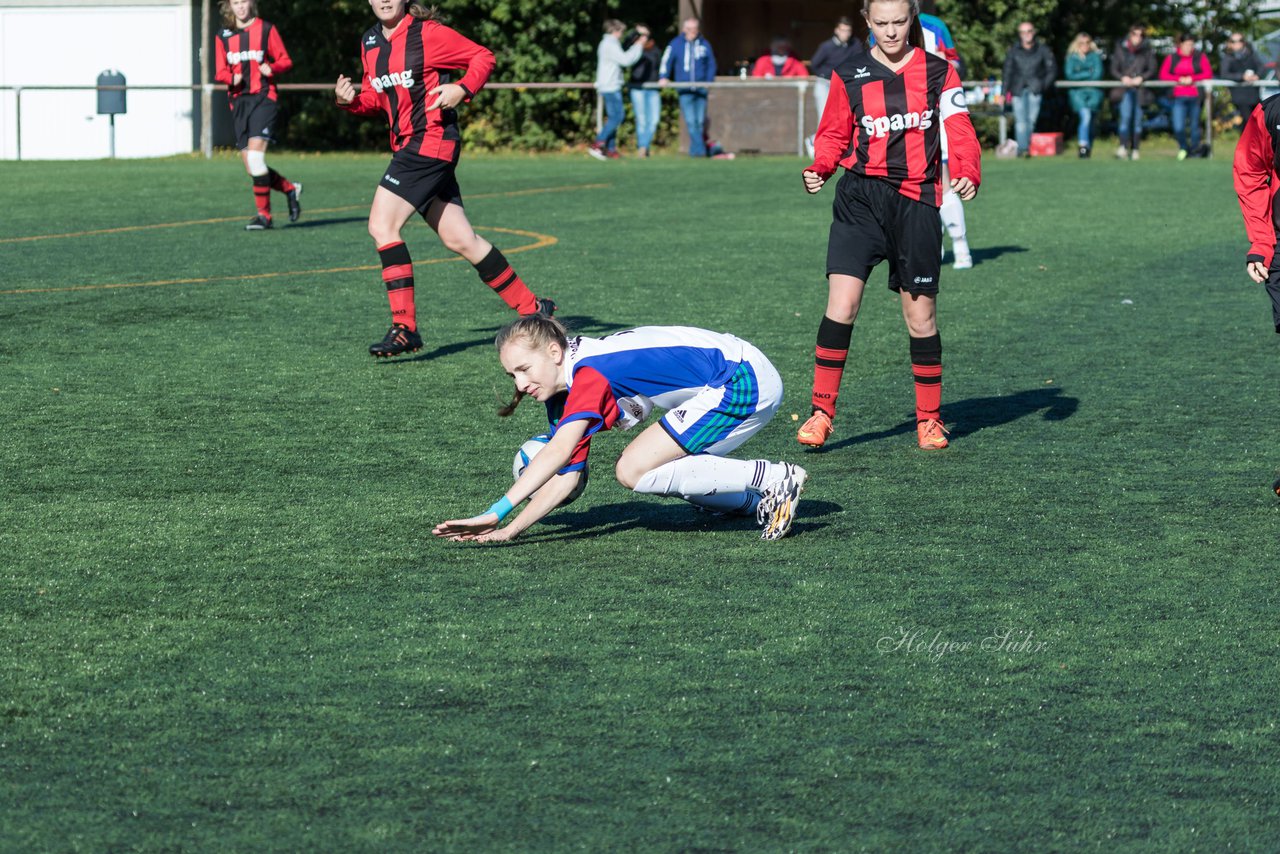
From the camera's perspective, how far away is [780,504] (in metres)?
5.84

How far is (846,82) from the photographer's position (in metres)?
7.34

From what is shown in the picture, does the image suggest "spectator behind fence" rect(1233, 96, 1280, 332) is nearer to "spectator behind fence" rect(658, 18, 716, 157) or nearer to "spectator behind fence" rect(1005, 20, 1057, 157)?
"spectator behind fence" rect(1005, 20, 1057, 157)

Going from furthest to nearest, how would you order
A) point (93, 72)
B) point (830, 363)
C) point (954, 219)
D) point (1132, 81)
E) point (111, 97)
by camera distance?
1. point (93, 72)
2. point (111, 97)
3. point (1132, 81)
4. point (954, 219)
5. point (830, 363)

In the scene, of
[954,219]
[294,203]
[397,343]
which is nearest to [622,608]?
[397,343]

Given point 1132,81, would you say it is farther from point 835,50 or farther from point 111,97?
point 111,97

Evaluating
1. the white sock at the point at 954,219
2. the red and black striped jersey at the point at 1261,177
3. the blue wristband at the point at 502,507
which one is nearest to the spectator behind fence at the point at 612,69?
the white sock at the point at 954,219

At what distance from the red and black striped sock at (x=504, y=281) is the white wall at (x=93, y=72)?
2404 centimetres

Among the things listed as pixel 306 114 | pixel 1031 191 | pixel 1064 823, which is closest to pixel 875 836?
→ pixel 1064 823

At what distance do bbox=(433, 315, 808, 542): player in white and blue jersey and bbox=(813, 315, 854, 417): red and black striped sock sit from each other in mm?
1560

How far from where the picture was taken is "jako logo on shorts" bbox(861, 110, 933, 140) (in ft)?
24.0

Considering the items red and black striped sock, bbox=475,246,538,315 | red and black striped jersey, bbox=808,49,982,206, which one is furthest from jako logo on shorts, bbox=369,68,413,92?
red and black striped jersey, bbox=808,49,982,206

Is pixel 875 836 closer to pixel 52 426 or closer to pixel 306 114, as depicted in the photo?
pixel 52 426

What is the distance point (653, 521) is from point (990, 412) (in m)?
2.60

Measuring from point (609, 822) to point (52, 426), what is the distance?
190 inches
